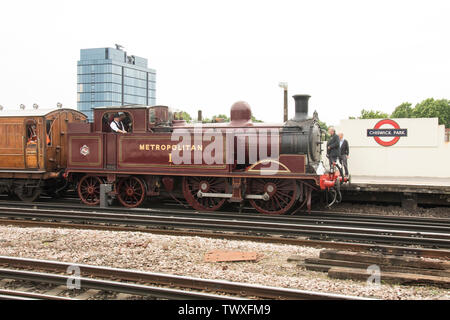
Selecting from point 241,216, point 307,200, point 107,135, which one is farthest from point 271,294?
point 107,135

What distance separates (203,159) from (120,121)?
2766 mm

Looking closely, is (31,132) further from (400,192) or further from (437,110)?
(437,110)

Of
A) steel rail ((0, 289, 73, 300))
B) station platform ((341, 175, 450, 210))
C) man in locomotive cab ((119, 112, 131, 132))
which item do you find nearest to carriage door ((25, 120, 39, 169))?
man in locomotive cab ((119, 112, 131, 132))

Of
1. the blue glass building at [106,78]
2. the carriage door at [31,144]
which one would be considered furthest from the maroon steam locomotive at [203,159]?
the blue glass building at [106,78]

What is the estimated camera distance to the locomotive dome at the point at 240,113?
10.7 meters

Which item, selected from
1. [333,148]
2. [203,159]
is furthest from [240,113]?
[333,148]

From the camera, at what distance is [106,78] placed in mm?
70812

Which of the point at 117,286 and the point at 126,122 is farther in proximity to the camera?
the point at 126,122

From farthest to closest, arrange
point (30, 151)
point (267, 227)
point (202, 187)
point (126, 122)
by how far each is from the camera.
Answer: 1. point (30, 151)
2. point (126, 122)
3. point (202, 187)
4. point (267, 227)

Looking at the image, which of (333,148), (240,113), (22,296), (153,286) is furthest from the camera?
(333,148)

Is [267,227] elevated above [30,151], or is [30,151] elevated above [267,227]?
[30,151]

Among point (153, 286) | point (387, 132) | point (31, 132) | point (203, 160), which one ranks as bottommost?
point (153, 286)

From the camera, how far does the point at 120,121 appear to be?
444 inches
